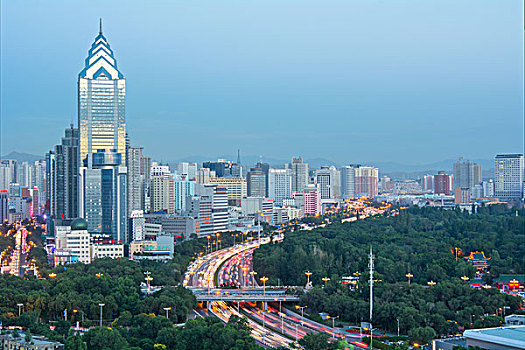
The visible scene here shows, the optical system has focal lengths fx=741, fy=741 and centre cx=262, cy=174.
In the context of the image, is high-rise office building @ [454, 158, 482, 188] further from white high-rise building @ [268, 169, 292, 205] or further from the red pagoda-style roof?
the red pagoda-style roof

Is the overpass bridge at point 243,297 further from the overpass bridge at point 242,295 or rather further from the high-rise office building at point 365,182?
the high-rise office building at point 365,182

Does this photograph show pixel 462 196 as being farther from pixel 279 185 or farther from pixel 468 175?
pixel 468 175

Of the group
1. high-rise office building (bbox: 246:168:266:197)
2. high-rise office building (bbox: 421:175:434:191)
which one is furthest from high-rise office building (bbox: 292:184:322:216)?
high-rise office building (bbox: 421:175:434:191)

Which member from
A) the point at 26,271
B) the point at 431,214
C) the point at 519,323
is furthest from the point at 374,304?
the point at 431,214

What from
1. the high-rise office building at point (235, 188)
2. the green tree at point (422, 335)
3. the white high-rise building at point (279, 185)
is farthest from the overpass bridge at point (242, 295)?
the white high-rise building at point (279, 185)

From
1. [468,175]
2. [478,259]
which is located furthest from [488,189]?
[478,259]
